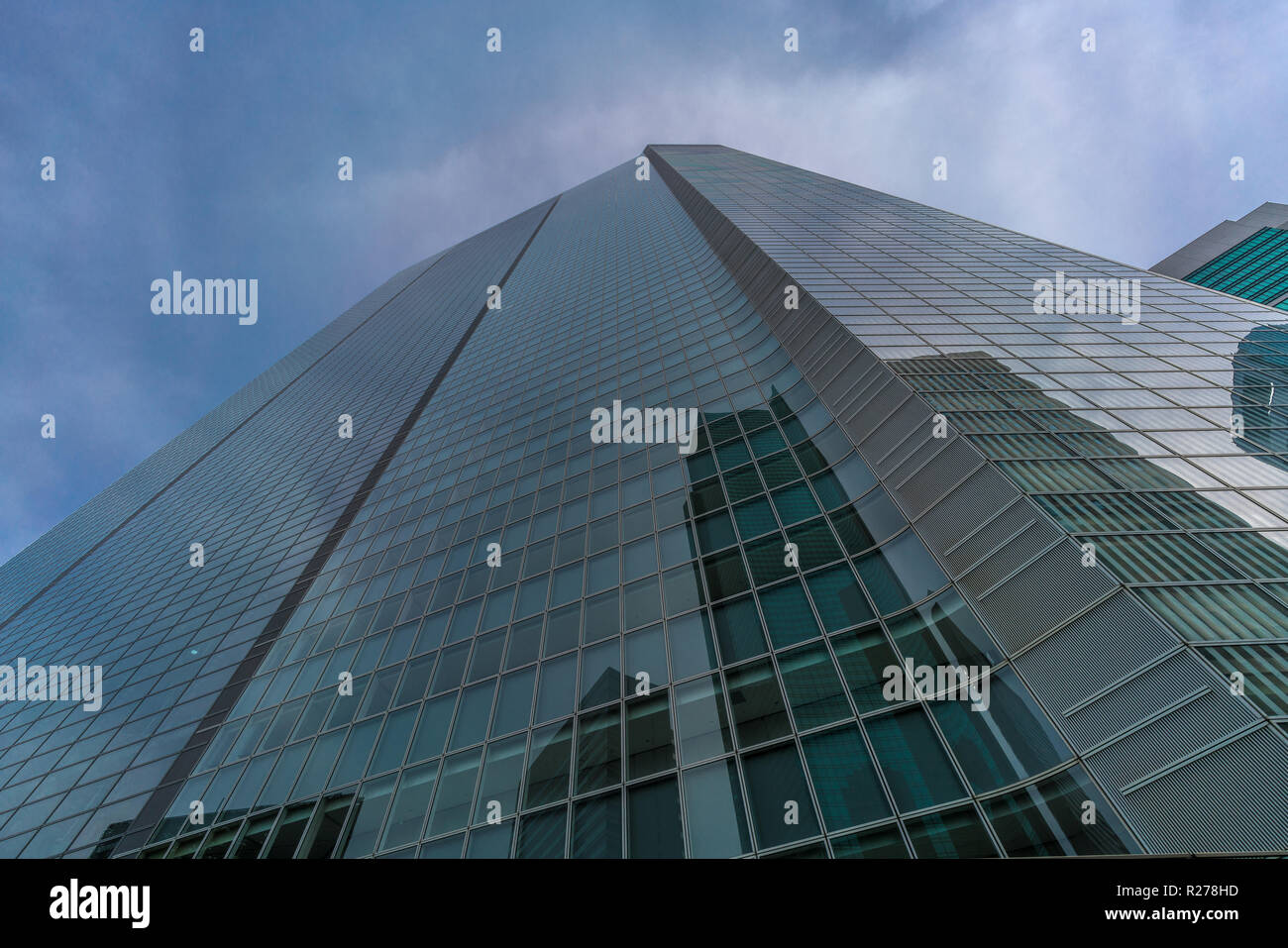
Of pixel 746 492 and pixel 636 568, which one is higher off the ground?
pixel 746 492

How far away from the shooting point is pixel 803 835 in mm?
9922

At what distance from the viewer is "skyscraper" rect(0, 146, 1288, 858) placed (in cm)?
927

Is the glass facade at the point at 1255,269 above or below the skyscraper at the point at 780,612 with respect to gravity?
above

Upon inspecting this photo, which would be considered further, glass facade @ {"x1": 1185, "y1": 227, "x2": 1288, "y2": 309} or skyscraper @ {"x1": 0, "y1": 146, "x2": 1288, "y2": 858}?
glass facade @ {"x1": 1185, "y1": 227, "x2": 1288, "y2": 309}

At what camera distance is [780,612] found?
→ 1409 centimetres

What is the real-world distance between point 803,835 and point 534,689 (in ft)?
25.8

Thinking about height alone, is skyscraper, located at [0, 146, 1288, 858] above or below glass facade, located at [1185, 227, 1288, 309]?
below

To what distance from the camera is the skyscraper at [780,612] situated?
9.27 m

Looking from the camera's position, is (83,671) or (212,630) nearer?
(212,630)

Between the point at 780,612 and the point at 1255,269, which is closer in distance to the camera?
the point at 780,612

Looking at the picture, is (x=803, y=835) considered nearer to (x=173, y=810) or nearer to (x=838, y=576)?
(x=838, y=576)

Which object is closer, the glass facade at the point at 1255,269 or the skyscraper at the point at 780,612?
the skyscraper at the point at 780,612

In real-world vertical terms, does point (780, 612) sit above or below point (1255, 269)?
below
